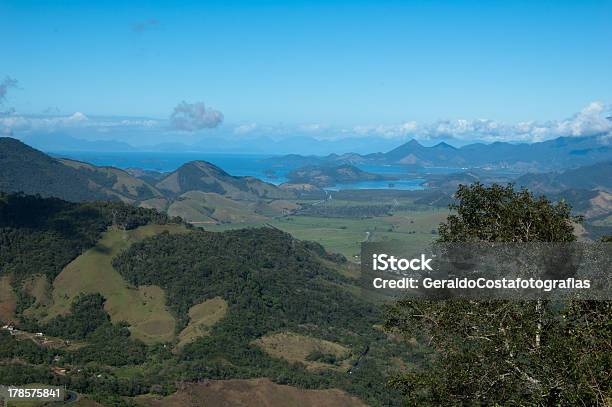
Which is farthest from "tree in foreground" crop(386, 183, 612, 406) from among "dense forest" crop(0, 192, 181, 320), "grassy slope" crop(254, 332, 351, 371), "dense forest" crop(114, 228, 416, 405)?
"dense forest" crop(0, 192, 181, 320)

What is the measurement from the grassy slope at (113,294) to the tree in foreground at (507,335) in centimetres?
Answer: 6290

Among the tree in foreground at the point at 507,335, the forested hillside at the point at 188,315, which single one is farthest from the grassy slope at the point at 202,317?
the tree in foreground at the point at 507,335

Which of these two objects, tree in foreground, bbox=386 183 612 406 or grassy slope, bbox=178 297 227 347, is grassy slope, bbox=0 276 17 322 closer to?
grassy slope, bbox=178 297 227 347

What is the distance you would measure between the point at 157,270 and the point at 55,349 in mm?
22908

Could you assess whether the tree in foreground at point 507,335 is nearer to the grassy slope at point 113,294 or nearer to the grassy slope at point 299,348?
the grassy slope at point 299,348

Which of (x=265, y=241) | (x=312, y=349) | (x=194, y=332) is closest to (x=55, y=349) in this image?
(x=194, y=332)

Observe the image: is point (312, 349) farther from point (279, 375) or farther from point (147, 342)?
point (147, 342)

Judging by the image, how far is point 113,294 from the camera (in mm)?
83000

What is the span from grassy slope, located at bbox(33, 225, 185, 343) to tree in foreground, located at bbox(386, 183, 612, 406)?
62.9 m

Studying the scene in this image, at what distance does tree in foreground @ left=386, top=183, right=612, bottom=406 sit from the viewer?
40.2 ft

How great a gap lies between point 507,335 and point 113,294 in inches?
3031

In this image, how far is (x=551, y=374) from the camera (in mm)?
12641

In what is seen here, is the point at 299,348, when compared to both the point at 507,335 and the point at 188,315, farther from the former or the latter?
the point at 507,335

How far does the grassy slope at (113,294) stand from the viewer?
76312 millimetres
